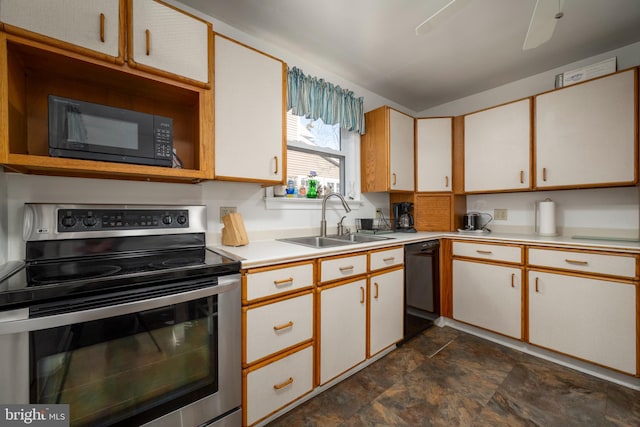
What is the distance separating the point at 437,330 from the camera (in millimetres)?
2477

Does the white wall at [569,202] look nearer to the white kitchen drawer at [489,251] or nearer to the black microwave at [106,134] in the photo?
the white kitchen drawer at [489,251]

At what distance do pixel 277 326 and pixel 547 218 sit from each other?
98.8 inches

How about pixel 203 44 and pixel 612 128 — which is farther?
pixel 612 128

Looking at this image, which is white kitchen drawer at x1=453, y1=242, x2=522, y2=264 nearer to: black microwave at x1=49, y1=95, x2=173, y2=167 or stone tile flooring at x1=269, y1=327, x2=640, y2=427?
stone tile flooring at x1=269, y1=327, x2=640, y2=427

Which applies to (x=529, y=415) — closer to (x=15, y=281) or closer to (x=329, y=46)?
(x=15, y=281)

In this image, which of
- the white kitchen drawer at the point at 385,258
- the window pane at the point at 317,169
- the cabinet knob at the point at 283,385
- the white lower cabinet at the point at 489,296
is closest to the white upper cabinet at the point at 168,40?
the window pane at the point at 317,169

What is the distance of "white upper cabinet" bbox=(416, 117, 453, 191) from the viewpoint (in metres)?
2.78

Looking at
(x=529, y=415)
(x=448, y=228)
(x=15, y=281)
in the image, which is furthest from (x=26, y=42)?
(x=448, y=228)

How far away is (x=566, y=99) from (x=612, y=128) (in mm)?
383

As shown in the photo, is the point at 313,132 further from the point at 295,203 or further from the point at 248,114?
the point at 248,114

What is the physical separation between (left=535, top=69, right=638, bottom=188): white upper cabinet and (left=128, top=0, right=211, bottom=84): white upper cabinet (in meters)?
2.66

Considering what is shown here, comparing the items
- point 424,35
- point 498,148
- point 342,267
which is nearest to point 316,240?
point 342,267

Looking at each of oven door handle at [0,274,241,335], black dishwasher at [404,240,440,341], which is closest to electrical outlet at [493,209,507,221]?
black dishwasher at [404,240,440,341]

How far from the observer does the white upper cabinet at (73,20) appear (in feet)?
3.20
